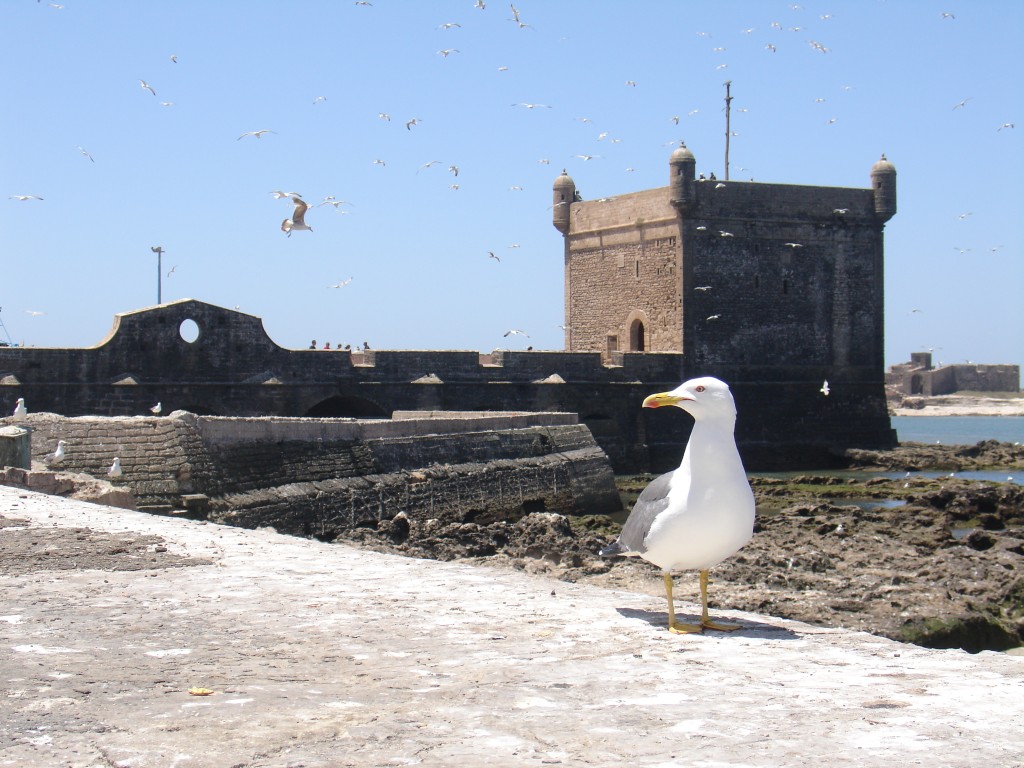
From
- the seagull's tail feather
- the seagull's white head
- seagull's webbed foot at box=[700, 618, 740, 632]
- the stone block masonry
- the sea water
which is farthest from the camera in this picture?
the sea water

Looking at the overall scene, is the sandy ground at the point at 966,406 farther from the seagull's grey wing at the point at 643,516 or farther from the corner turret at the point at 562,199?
the seagull's grey wing at the point at 643,516

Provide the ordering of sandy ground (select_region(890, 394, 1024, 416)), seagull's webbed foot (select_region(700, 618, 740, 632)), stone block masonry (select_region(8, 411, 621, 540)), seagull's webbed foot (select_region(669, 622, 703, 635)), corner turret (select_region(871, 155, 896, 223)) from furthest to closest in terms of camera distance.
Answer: sandy ground (select_region(890, 394, 1024, 416)) → corner turret (select_region(871, 155, 896, 223)) → stone block masonry (select_region(8, 411, 621, 540)) → seagull's webbed foot (select_region(700, 618, 740, 632)) → seagull's webbed foot (select_region(669, 622, 703, 635))

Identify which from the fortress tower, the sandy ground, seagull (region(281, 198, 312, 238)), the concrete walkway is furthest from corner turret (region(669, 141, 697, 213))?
the sandy ground

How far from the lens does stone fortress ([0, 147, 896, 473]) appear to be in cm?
3048

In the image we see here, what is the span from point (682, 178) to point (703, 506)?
2982 cm

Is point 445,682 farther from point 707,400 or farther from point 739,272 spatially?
point 739,272

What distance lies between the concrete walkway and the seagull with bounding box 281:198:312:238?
9.35 meters

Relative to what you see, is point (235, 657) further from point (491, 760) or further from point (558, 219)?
point (558, 219)

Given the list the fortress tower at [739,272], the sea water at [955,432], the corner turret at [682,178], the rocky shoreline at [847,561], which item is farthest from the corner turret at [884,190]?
the rocky shoreline at [847,561]

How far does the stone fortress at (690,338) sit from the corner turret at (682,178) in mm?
54

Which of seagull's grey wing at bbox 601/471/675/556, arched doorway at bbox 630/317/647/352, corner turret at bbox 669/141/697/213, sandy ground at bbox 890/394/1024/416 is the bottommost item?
sandy ground at bbox 890/394/1024/416

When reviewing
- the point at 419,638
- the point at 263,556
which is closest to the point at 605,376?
the point at 263,556

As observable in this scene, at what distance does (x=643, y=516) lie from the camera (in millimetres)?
6188

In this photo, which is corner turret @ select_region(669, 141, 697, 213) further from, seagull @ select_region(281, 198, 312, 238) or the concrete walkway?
the concrete walkway
